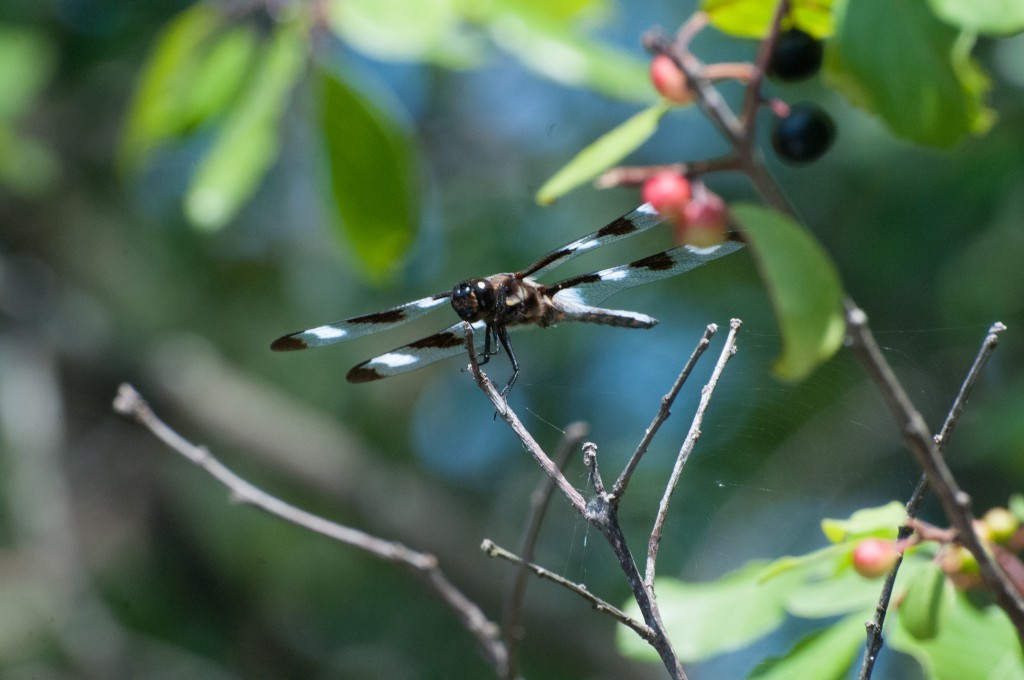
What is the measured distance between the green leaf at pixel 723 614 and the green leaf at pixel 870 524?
5.5 inches

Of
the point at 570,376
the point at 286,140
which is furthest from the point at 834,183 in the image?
the point at 286,140

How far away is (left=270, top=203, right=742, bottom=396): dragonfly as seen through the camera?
138 centimetres

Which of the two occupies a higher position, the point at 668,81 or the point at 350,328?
the point at 668,81

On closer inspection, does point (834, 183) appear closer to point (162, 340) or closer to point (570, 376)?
point (570, 376)

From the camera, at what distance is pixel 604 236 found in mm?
1537

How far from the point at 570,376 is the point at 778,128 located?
10.9 ft

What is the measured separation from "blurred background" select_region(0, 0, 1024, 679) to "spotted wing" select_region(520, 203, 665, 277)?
1.97ft

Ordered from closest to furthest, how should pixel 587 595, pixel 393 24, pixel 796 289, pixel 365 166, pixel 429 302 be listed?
pixel 796 289, pixel 587 595, pixel 429 302, pixel 393 24, pixel 365 166

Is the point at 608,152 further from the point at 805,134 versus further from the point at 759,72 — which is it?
the point at 805,134


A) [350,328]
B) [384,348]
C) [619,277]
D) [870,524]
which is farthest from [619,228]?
[384,348]

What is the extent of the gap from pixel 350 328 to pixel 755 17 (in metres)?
0.77

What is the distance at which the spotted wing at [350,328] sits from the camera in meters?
1.56

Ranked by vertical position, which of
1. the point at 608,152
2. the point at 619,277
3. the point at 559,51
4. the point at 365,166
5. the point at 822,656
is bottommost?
the point at 822,656

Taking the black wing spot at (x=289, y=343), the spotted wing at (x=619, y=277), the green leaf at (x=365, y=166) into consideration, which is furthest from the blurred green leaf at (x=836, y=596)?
the green leaf at (x=365, y=166)
